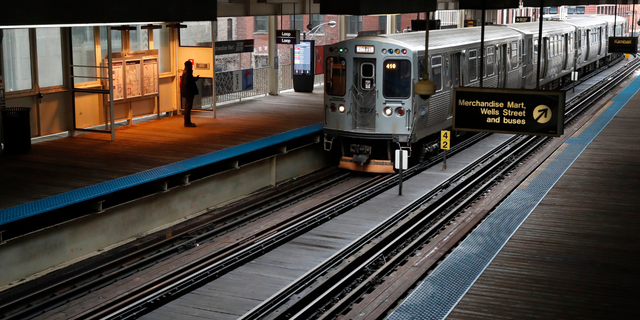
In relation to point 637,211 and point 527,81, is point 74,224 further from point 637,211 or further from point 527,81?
point 527,81

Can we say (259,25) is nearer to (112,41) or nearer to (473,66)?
(473,66)

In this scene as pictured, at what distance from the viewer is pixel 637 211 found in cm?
1396

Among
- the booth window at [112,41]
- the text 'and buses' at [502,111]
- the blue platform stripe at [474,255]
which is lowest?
the blue platform stripe at [474,255]

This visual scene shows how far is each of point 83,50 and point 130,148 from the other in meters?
Answer: 2.67

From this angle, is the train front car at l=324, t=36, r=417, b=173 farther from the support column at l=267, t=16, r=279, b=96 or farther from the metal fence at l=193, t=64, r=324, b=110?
the support column at l=267, t=16, r=279, b=96

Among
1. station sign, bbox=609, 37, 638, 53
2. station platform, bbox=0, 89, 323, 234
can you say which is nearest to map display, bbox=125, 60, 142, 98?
station platform, bbox=0, 89, 323, 234

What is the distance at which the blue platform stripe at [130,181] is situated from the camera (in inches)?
429

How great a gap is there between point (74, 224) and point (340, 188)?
22.5 feet

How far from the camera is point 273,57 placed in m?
25.1

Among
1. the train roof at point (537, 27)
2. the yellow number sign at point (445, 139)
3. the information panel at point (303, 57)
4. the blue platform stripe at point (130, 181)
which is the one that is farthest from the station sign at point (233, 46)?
the train roof at point (537, 27)

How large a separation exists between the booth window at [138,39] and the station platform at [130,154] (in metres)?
1.94

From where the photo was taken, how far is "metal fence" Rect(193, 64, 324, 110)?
20.6 m

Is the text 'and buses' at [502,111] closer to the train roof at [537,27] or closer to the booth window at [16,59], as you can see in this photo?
the booth window at [16,59]

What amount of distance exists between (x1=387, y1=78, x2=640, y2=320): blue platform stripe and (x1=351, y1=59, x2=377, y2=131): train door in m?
3.77
